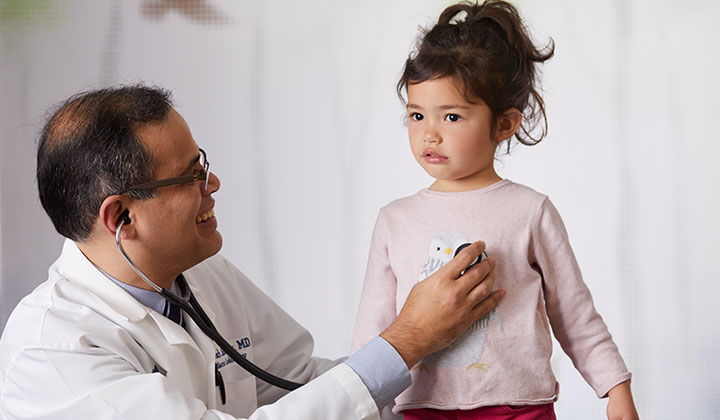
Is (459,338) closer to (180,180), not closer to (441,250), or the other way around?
(441,250)

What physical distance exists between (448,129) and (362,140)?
160 centimetres

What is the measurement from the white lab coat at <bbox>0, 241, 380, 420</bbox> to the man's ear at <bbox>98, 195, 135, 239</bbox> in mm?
91

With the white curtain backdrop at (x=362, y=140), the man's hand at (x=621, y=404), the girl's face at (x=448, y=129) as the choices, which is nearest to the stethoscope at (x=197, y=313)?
the girl's face at (x=448, y=129)

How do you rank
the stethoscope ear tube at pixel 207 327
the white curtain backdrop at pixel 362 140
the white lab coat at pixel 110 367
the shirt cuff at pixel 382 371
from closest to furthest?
the white lab coat at pixel 110 367, the shirt cuff at pixel 382 371, the stethoscope ear tube at pixel 207 327, the white curtain backdrop at pixel 362 140

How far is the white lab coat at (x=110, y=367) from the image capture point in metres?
1.40

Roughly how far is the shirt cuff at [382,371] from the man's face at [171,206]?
40 cm

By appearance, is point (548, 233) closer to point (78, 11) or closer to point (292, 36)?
point (292, 36)

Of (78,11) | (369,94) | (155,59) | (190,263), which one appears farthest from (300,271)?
(190,263)

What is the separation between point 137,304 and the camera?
1570mm

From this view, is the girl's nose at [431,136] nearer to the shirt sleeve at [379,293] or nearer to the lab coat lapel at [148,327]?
the shirt sleeve at [379,293]

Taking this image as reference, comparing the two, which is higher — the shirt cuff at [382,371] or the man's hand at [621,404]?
the shirt cuff at [382,371]

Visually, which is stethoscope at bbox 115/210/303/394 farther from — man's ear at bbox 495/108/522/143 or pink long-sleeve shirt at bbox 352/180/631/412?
man's ear at bbox 495/108/522/143

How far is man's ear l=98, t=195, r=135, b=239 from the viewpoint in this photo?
1.54 m

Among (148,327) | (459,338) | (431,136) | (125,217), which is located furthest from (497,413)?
(125,217)
